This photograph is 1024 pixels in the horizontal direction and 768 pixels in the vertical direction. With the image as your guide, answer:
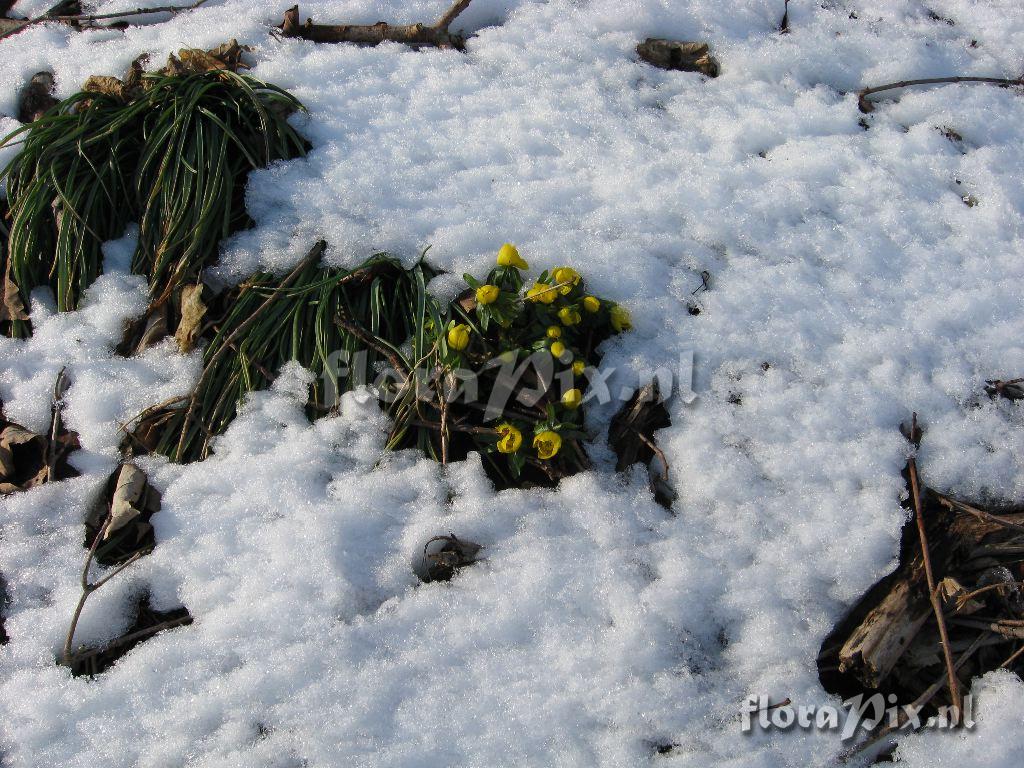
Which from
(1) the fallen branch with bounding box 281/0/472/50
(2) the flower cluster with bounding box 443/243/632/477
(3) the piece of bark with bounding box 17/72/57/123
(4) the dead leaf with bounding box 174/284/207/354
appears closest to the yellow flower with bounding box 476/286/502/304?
(2) the flower cluster with bounding box 443/243/632/477

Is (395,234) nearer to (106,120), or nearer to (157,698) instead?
(106,120)

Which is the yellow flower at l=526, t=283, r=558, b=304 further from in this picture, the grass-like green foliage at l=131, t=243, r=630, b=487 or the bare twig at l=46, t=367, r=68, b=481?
the bare twig at l=46, t=367, r=68, b=481

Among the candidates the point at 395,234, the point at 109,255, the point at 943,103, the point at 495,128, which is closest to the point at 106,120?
the point at 109,255

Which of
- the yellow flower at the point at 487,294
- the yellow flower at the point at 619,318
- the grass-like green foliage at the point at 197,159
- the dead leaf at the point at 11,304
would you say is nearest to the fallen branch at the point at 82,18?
the grass-like green foliage at the point at 197,159

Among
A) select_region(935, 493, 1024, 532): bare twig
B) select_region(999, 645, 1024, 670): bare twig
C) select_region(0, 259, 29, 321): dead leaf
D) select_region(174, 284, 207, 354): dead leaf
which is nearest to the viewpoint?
select_region(999, 645, 1024, 670): bare twig

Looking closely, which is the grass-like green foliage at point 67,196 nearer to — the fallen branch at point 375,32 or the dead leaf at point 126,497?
the dead leaf at point 126,497

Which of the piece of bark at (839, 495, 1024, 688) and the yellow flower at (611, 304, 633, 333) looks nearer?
the piece of bark at (839, 495, 1024, 688)

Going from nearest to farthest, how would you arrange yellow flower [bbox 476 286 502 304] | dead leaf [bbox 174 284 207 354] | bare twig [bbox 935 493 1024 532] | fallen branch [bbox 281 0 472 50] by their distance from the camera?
bare twig [bbox 935 493 1024 532] < yellow flower [bbox 476 286 502 304] < dead leaf [bbox 174 284 207 354] < fallen branch [bbox 281 0 472 50]
